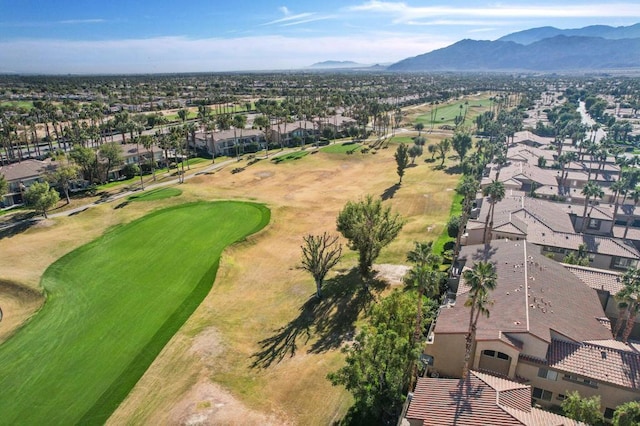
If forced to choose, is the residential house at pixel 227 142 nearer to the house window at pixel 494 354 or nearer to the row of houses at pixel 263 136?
the row of houses at pixel 263 136

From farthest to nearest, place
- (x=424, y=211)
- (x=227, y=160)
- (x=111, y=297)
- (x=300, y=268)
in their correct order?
1. (x=227, y=160)
2. (x=424, y=211)
3. (x=300, y=268)
4. (x=111, y=297)

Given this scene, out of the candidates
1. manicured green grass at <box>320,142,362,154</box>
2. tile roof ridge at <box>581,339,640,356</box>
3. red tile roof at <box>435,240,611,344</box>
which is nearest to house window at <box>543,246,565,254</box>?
red tile roof at <box>435,240,611,344</box>

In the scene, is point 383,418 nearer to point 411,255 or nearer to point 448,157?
point 411,255

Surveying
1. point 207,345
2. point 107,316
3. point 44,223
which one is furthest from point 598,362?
point 44,223

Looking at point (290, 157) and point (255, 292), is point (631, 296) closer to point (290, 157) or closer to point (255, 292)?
point (255, 292)

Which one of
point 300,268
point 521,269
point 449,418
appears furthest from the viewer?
point 300,268

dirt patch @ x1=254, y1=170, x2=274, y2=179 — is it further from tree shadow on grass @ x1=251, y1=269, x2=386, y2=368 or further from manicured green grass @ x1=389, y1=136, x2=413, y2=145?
manicured green grass @ x1=389, y1=136, x2=413, y2=145

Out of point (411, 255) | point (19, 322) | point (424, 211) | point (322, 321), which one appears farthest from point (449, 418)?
point (424, 211)
